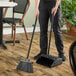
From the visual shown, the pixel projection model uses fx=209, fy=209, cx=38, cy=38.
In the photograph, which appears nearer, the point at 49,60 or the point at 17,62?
the point at 49,60

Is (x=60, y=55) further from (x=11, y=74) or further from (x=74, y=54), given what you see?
(x=74, y=54)

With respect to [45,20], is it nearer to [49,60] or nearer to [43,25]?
[43,25]

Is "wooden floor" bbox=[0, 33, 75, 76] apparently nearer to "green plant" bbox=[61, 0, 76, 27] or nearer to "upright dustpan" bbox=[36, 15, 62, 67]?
"upright dustpan" bbox=[36, 15, 62, 67]

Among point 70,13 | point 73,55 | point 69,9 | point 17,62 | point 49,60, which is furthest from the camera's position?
point 69,9

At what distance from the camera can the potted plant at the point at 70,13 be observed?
488 cm

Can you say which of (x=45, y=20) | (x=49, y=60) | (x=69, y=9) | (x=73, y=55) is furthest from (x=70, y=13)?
(x=73, y=55)

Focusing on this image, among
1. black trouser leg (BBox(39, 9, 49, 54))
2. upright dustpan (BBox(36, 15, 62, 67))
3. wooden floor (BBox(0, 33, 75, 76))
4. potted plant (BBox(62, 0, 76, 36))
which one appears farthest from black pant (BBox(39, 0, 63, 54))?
potted plant (BBox(62, 0, 76, 36))

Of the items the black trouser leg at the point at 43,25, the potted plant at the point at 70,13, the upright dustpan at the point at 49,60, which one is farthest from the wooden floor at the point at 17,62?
the potted plant at the point at 70,13

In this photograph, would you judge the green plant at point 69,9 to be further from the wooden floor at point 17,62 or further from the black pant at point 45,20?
the black pant at point 45,20

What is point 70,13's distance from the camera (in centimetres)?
493

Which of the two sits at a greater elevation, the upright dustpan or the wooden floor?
the upright dustpan

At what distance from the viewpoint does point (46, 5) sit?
2.80 meters

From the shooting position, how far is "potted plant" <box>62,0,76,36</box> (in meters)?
4.88

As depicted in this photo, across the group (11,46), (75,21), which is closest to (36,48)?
(11,46)
